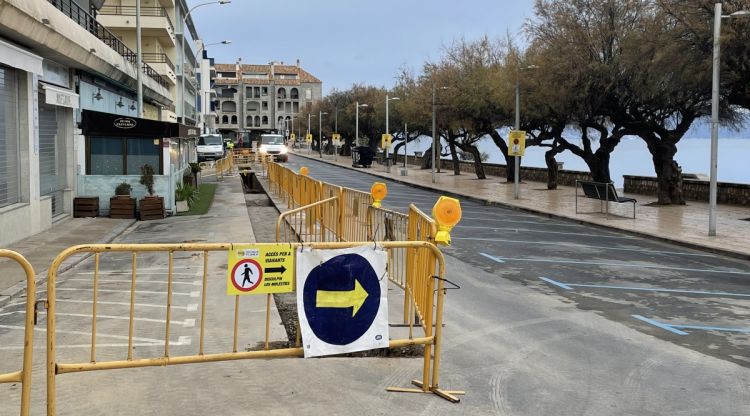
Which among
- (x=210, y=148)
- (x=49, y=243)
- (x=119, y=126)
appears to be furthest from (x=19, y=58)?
(x=210, y=148)

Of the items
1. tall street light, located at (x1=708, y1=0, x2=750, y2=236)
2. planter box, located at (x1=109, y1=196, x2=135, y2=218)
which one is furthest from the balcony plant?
tall street light, located at (x1=708, y1=0, x2=750, y2=236)

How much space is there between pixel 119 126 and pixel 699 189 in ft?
75.1

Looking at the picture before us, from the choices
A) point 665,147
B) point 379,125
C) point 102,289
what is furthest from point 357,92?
point 102,289

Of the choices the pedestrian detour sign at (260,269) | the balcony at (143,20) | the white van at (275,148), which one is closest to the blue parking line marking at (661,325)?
the pedestrian detour sign at (260,269)

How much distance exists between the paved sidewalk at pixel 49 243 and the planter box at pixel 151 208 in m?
0.80

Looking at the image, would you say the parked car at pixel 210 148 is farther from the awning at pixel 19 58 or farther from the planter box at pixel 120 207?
the awning at pixel 19 58

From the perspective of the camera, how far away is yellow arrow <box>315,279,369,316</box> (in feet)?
19.7

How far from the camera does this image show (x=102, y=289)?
10.6 meters

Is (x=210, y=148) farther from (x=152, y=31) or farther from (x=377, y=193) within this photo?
(x=377, y=193)

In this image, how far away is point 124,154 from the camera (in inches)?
906

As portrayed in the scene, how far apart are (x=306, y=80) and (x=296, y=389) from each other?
16811 cm

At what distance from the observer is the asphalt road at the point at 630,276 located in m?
8.85

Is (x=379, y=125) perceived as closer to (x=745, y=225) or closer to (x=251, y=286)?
(x=745, y=225)

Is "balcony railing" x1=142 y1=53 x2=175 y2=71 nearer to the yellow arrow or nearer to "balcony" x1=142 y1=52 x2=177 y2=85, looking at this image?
"balcony" x1=142 y1=52 x2=177 y2=85
